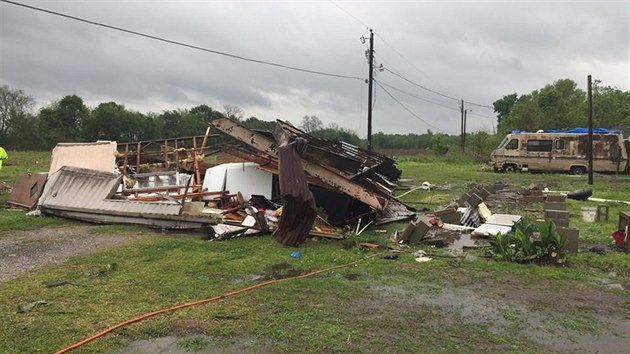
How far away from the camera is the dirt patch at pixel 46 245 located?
21.0 ft

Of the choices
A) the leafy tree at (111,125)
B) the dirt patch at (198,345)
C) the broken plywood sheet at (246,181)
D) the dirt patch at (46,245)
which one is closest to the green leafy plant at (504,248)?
the dirt patch at (198,345)

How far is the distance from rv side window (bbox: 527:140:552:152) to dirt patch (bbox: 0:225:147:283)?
2315 centimetres

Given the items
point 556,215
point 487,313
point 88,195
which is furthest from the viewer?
point 88,195

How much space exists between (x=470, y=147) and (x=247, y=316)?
40007 millimetres

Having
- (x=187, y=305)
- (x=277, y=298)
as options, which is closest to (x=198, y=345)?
(x=187, y=305)

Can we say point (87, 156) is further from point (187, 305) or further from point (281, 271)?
point (187, 305)

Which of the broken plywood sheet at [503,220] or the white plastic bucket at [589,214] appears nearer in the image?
the broken plywood sheet at [503,220]

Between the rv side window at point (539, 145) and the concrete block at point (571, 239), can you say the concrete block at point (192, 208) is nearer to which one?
the concrete block at point (571, 239)

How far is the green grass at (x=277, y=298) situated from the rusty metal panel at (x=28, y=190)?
5.04m

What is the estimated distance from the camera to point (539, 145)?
81.0 ft

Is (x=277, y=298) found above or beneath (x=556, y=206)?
beneath

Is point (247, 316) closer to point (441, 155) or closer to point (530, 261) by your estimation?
point (530, 261)

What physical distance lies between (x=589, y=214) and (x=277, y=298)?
9355 millimetres

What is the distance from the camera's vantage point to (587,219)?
32.7 feet
